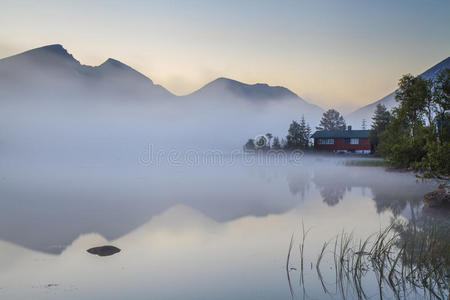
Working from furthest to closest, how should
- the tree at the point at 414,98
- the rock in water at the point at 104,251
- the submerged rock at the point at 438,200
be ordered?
the tree at the point at 414,98 < the submerged rock at the point at 438,200 < the rock in water at the point at 104,251

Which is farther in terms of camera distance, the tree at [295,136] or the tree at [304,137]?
the tree at [295,136]

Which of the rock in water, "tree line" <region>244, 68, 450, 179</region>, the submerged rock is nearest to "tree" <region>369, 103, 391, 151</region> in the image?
"tree line" <region>244, 68, 450, 179</region>

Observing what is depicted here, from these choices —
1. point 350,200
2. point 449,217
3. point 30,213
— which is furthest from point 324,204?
point 30,213

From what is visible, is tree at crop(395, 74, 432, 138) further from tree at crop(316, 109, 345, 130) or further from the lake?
tree at crop(316, 109, 345, 130)

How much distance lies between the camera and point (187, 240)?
14.8 meters

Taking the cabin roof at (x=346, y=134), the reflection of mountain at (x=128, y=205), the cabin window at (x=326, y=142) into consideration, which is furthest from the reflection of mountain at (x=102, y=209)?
the cabin roof at (x=346, y=134)

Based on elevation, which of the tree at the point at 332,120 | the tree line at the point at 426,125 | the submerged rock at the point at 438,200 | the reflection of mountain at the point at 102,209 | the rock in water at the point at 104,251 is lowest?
the reflection of mountain at the point at 102,209

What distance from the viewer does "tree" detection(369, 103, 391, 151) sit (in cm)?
6781

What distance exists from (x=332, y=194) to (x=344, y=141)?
5166cm

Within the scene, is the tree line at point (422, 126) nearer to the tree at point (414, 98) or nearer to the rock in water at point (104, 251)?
the tree at point (414, 98)

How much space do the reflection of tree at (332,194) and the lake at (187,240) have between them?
0.09 meters

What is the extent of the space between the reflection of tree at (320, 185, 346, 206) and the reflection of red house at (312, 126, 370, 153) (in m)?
46.3

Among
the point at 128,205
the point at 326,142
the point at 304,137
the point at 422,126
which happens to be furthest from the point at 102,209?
the point at 304,137

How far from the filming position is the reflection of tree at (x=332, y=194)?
24.8 metres
